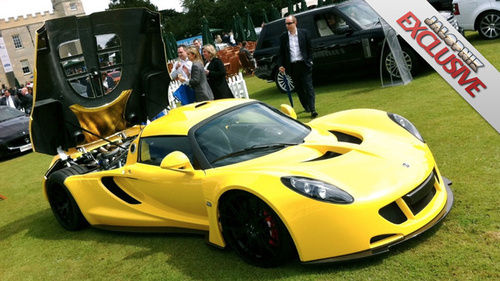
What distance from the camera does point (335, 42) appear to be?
11.7 metres

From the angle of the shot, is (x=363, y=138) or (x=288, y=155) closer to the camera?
(x=288, y=155)

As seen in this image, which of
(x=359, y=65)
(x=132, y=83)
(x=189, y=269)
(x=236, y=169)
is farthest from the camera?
(x=359, y=65)

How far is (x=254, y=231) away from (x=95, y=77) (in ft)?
11.6

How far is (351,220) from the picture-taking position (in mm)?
3506

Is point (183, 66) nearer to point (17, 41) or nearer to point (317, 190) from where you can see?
point (317, 190)

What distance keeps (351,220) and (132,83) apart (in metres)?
4.30

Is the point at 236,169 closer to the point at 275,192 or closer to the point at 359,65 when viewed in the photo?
the point at 275,192

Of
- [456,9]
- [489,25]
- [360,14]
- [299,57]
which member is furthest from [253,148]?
[489,25]

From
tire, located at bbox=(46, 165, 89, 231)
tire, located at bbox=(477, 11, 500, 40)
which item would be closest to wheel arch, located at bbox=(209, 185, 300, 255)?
→ tire, located at bbox=(46, 165, 89, 231)

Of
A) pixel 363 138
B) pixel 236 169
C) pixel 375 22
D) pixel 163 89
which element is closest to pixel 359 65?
pixel 375 22

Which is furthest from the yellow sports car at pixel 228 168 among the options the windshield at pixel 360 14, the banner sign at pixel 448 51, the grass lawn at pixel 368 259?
the windshield at pixel 360 14

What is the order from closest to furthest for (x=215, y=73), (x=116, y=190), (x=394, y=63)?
(x=116, y=190) → (x=215, y=73) → (x=394, y=63)

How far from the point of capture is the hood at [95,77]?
5824 mm

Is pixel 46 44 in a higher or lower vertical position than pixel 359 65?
higher
